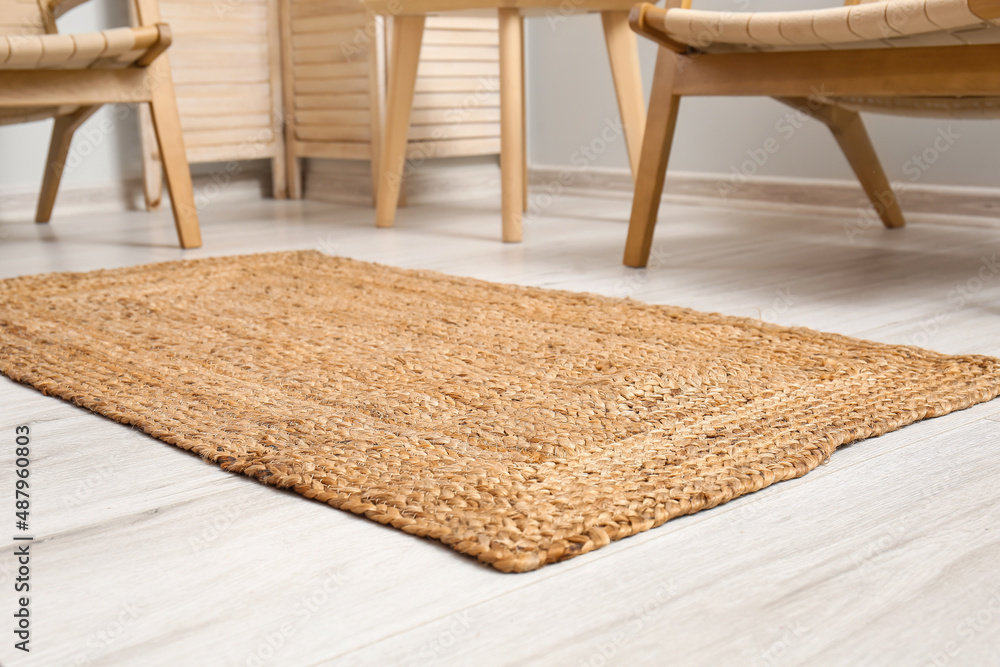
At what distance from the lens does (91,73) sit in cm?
179

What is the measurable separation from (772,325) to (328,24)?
2.00 metres

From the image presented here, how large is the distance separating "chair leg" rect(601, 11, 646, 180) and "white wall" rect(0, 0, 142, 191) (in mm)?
1344

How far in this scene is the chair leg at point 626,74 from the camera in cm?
224

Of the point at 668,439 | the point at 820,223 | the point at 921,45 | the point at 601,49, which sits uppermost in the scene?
the point at 921,45

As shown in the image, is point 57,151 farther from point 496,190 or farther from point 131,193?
point 496,190

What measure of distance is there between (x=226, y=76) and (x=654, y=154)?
1628 mm

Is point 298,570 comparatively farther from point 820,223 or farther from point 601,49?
point 601,49

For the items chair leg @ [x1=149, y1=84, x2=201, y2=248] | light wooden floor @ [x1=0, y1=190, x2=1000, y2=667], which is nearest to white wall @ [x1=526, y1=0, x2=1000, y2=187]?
chair leg @ [x1=149, y1=84, x2=201, y2=248]

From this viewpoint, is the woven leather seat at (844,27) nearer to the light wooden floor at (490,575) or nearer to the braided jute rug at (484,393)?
the braided jute rug at (484,393)

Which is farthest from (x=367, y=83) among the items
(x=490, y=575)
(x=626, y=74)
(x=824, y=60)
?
(x=490, y=575)

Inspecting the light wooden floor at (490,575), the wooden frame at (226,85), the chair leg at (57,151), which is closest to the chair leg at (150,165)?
the wooden frame at (226,85)

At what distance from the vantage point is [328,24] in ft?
9.19

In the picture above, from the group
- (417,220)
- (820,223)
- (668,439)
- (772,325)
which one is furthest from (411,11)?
(668,439)

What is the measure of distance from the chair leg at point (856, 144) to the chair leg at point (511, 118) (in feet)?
1.78
